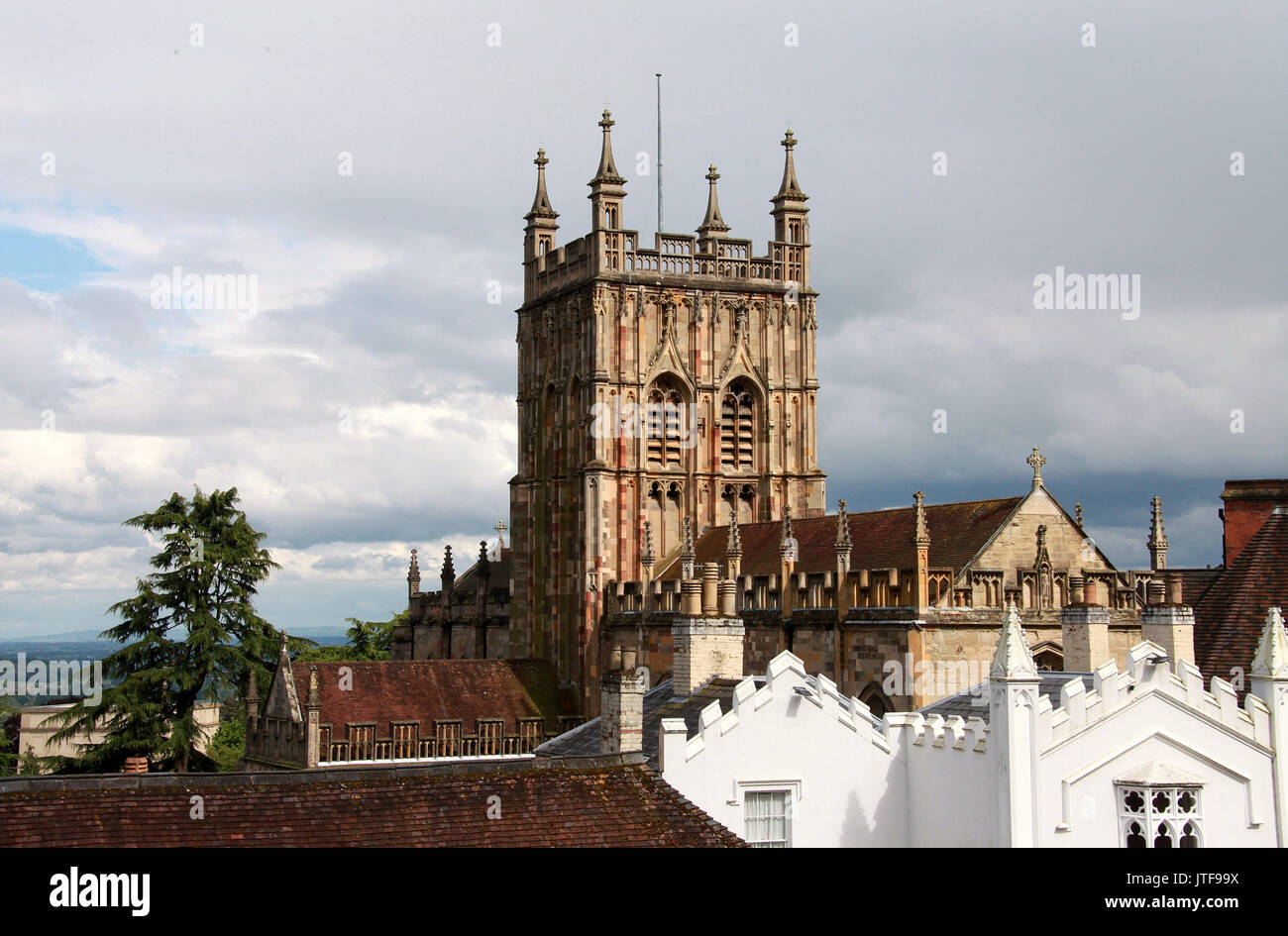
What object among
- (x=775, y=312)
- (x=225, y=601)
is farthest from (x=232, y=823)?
(x=775, y=312)

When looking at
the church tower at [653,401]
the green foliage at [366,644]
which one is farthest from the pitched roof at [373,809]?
the green foliage at [366,644]

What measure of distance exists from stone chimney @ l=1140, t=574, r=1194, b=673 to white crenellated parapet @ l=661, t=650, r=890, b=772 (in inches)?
441

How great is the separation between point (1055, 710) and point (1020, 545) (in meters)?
15.8

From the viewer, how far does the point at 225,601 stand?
52406 millimetres

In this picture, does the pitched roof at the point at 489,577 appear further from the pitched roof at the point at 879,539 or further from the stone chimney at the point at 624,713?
the stone chimney at the point at 624,713

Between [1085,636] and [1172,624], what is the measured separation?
250cm

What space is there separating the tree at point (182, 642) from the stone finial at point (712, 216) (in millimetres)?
19043

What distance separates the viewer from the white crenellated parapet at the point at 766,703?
25609 millimetres

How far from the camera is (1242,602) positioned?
37656mm

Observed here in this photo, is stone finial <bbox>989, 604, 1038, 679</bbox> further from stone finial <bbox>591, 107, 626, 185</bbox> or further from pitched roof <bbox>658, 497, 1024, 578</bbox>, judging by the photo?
stone finial <bbox>591, 107, 626, 185</bbox>

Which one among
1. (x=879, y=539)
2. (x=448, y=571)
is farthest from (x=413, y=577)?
(x=879, y=539)

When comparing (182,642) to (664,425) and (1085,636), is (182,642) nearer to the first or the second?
(664,425)

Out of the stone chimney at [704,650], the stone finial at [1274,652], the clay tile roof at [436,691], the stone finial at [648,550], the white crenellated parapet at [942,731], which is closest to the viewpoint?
the white crenellated parapet at [942,731]
